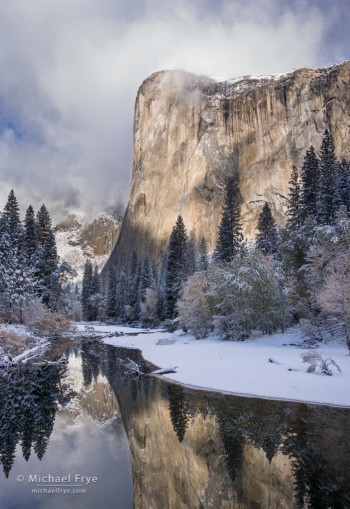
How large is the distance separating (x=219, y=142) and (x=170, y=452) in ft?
360

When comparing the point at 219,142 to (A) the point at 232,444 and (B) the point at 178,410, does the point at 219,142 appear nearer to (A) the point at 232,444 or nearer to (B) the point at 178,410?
(B) the point at 178,410

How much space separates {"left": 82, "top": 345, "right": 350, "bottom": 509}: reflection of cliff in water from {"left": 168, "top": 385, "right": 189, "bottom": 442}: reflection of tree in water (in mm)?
29

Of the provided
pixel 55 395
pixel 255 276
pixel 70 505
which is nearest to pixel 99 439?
pixel 70 505

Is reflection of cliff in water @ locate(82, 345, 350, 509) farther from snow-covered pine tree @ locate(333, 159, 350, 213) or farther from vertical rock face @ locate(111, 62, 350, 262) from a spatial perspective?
vertical rock face @ locate(111, 62, 350, 262)

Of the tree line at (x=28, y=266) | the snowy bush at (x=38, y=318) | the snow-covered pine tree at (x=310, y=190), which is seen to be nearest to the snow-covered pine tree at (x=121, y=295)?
the tree line at (x=28, y=266)

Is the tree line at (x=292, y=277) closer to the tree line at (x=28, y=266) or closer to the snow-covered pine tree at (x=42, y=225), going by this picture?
the tree line at (x=28, y=266)

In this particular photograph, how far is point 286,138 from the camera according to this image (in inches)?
3861

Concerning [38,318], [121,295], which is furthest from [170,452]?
[121,295]

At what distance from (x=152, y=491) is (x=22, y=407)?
655 centimetres

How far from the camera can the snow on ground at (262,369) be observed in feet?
34.7

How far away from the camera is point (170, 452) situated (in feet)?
24.6

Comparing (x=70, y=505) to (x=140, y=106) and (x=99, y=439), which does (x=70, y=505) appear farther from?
(x=140, y=106)

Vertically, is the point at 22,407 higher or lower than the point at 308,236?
lower

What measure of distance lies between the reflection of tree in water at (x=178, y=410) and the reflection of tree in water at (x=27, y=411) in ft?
11.3
